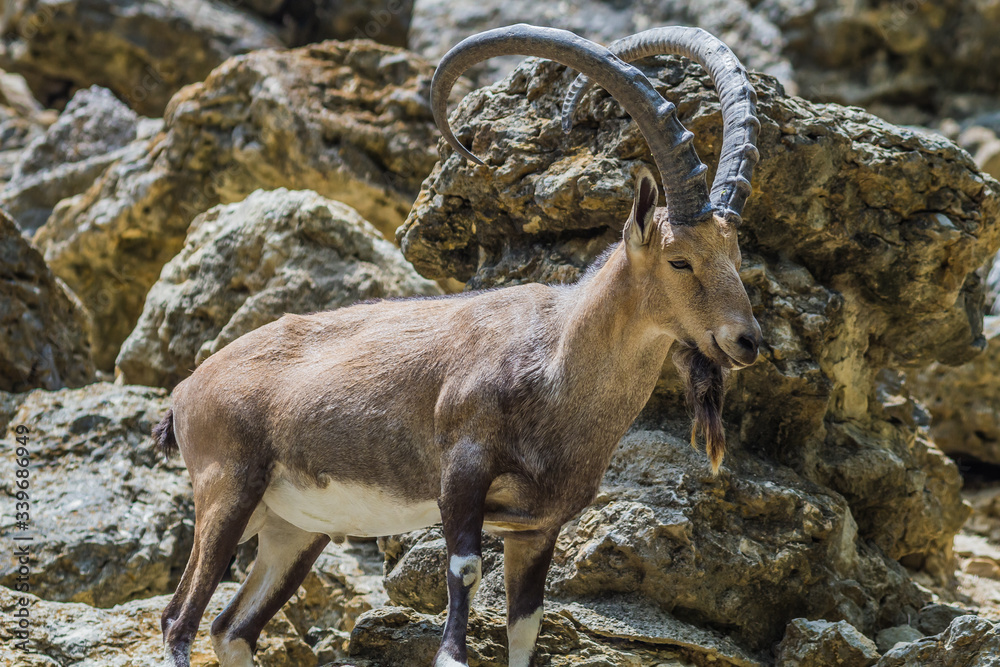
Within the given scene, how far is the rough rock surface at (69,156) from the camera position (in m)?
16.8

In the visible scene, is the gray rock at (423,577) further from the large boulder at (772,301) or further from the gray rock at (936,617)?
the gray rock at (936,617)

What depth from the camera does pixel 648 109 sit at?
196 inches

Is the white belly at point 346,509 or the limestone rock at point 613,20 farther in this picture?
the limestone rock at point 613,20

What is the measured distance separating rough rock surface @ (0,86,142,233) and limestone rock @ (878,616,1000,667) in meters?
14.2

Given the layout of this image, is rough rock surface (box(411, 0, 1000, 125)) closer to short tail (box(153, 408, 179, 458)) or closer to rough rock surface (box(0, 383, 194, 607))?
rough rock surface (box(0, 383, 194, 607))

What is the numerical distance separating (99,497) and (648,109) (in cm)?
603

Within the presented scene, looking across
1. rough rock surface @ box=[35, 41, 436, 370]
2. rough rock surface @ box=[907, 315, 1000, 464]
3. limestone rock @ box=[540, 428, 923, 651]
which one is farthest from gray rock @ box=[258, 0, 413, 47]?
limestone rock @ box=[540, 428, 923, 651]

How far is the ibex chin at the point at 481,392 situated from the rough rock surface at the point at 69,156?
11.7 metres

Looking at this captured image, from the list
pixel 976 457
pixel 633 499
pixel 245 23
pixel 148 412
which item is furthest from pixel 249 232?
pixel 245 23

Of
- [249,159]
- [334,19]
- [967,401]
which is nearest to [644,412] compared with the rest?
[967,401]

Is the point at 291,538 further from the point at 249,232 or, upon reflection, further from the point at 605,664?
the point at 249,232

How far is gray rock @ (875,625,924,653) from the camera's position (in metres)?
6.97

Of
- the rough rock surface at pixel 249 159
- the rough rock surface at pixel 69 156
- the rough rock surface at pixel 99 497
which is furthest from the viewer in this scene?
the rough rock surface at pixel 69 156

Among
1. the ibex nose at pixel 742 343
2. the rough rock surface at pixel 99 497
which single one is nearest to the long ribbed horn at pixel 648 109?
the ibex nose at pixel 742 343
